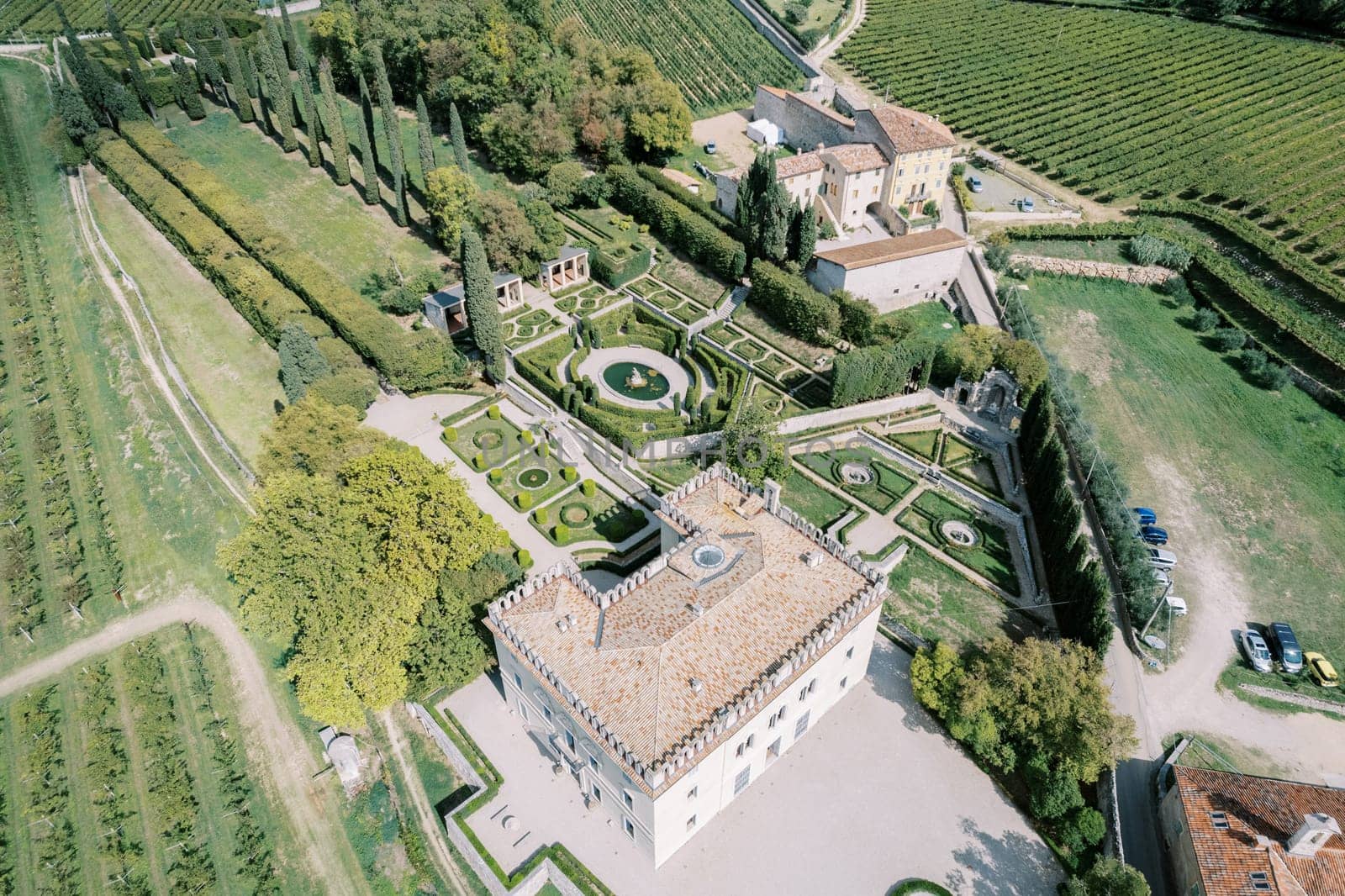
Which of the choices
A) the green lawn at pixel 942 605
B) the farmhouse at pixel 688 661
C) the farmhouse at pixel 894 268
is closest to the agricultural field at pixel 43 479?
the farmhouse at pixel 688 661

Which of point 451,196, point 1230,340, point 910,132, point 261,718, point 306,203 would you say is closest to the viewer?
point 261,718

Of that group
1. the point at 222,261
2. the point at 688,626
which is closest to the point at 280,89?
the point at 222,261

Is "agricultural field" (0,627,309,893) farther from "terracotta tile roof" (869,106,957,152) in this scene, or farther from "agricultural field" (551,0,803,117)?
"agricultural field" (551,0,803,117)

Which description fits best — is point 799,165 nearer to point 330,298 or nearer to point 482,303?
point 482,303

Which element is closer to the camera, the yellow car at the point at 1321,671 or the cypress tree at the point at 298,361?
the yellow car at the point at 1321,671

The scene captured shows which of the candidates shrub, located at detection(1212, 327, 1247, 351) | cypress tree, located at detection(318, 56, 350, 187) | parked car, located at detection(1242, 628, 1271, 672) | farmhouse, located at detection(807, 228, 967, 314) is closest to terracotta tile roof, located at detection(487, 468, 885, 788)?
parked car, located at detection(1242, 628, 1271, 672)

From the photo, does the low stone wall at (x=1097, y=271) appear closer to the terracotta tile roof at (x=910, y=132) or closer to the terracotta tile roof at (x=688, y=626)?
the terracotta tile roof at (x=910, y=132)

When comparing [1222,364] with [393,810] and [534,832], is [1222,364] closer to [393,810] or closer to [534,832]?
[534,832]
